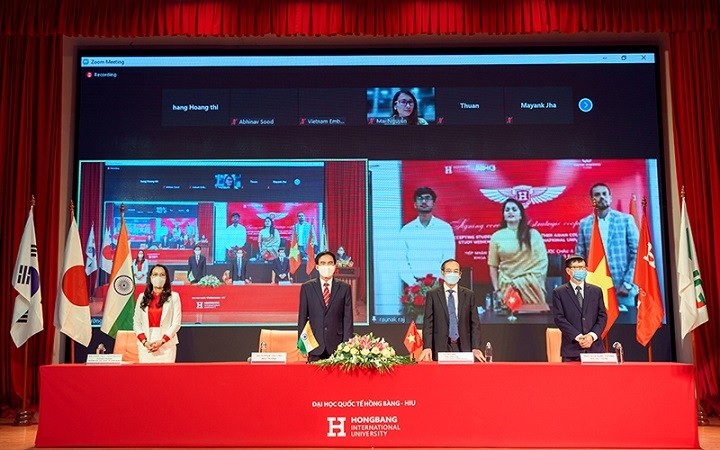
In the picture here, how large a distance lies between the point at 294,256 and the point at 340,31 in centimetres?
219

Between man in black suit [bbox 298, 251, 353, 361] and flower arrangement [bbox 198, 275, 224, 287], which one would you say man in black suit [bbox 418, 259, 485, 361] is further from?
flower arrangement [bbox 198, 275, 224, 287]

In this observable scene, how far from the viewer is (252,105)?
7707 millimetres

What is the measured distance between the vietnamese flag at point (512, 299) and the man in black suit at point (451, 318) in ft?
5.15

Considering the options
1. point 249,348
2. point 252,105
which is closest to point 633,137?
point 252,105

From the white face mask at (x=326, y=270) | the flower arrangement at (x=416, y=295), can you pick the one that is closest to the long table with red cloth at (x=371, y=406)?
the white face mask at (x=326, y=270)

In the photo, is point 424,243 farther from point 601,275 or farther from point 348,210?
point 601,275

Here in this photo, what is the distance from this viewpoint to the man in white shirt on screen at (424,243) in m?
7.45

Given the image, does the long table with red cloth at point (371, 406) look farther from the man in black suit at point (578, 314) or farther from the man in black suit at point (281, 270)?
the man in black suit at point (281, 270)

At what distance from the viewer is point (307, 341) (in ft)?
18.5

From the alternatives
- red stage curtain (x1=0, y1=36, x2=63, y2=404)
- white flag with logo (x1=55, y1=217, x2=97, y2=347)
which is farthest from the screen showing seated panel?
white flag with logo (x1=55, y1=217, x2=97, y2=347)

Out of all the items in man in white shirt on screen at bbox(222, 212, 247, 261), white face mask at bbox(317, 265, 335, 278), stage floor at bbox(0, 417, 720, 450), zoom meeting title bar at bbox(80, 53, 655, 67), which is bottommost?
stage floor at bbox(0, 417, 720, 450)

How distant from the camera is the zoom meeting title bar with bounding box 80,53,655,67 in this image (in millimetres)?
7734

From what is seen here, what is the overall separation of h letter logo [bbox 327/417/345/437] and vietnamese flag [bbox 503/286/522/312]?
9.22 feet

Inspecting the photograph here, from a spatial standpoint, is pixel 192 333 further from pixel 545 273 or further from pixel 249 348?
pixel 545 273
